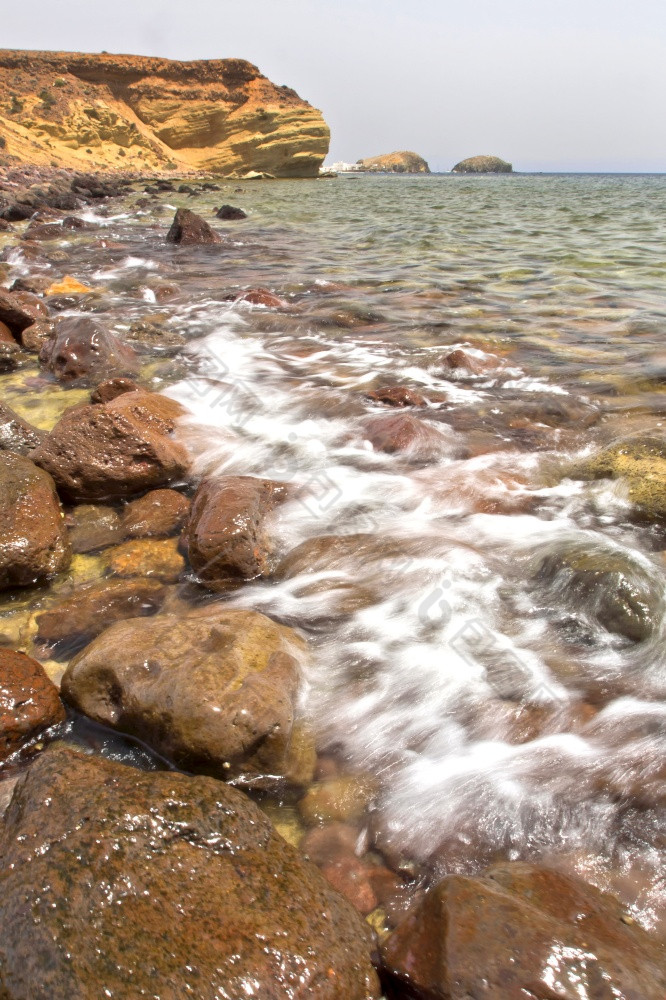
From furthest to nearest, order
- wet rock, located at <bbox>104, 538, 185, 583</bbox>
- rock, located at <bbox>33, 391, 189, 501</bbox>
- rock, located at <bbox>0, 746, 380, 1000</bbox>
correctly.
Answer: rock, located at <bbox>33, 391, 189, 501</bbox>
wet rock, located at <bbox>104, 538, 185, 583</bbox>
rock, located at <bbox>0, 746, 380, 1000</bbox>

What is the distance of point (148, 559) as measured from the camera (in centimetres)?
297

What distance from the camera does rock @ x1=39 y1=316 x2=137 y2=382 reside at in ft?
16.5

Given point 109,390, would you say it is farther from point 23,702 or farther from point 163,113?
point 163,113

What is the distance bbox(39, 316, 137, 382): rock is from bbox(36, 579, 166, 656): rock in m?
2.77

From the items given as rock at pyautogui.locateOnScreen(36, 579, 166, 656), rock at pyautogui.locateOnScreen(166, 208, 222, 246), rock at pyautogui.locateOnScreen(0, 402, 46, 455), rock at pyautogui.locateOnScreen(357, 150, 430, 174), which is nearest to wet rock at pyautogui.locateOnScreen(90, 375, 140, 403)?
rock at pyautogui.locateOnScreen(0, 402, 46, 455)

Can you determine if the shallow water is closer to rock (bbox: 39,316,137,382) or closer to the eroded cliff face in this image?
rock (bbox: 39,316,137,382)

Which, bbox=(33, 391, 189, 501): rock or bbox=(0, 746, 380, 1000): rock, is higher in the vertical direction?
bbox=(33, 391, 189, 501): rock

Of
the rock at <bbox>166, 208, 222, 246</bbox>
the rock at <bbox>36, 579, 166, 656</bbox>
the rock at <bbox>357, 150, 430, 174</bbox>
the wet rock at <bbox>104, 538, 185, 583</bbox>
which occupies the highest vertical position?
the rock at <bbox>357, 150, 430, 174</bbox>

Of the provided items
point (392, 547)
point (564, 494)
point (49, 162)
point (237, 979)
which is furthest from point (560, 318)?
point (49, 162)

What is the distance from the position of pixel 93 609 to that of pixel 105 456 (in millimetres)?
1087

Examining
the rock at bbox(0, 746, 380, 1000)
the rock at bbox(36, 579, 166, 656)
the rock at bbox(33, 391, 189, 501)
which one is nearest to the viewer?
the rock at bbox(0, 746, 380, 1000)

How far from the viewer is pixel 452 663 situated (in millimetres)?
2453

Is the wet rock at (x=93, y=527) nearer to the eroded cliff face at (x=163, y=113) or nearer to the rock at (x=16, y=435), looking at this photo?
the rock at (x=16, y=435)

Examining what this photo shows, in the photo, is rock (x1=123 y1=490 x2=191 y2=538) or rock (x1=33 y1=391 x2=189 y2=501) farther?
rock (x1=33 y1=391 x2=189 y2=501)
